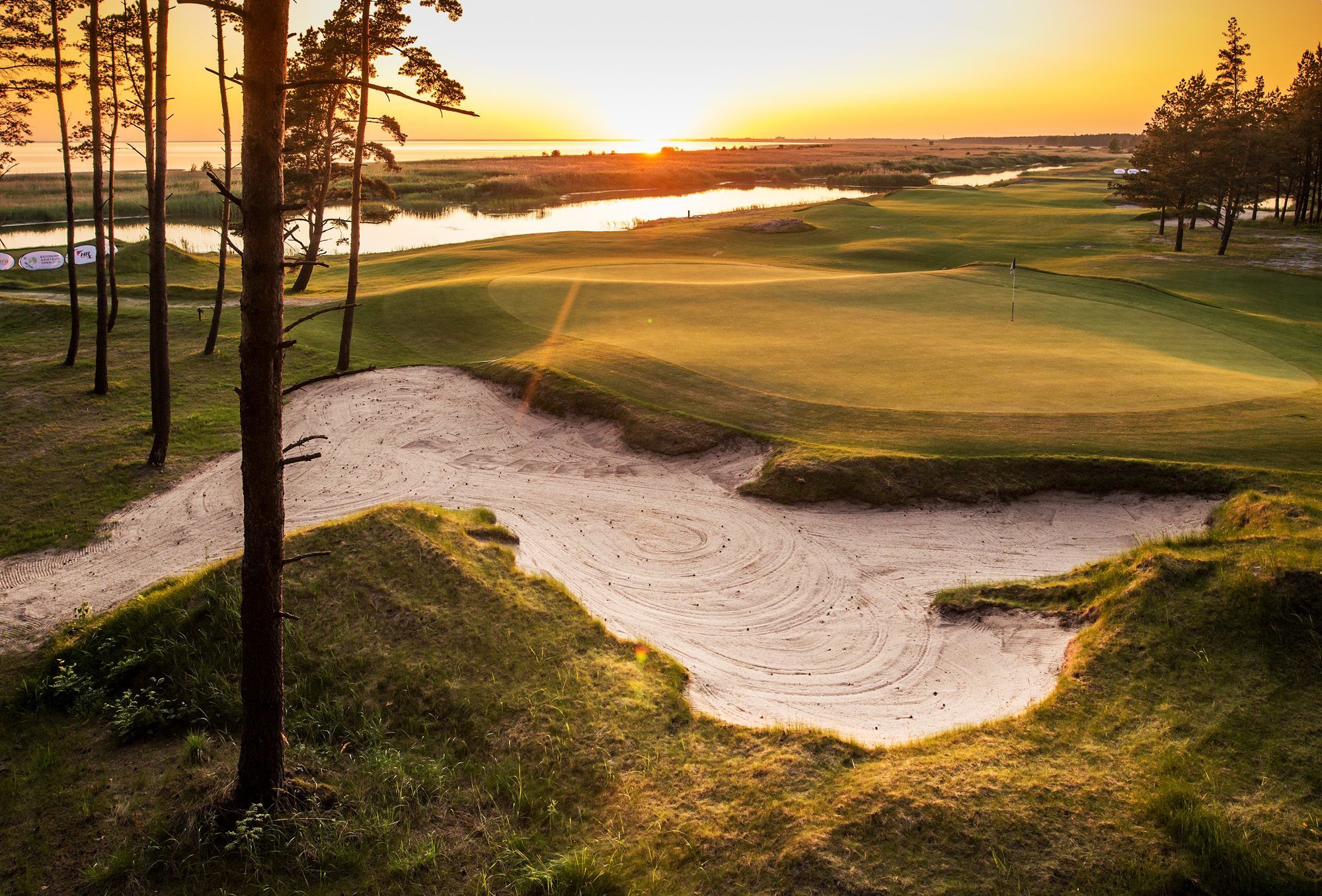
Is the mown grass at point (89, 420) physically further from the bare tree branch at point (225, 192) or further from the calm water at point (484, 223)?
the calm water at point (484, 223)

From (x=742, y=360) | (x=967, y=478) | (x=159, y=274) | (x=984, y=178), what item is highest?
(x=984, y=178)

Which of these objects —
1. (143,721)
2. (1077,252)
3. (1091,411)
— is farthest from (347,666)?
(1077,252)

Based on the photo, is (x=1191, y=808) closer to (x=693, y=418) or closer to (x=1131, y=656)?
(x=1131, y=656)

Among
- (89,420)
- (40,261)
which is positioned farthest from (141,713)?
(40,261)

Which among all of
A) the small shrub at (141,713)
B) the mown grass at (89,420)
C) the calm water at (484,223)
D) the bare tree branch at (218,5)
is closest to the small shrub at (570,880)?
the small shrub at (141,713)

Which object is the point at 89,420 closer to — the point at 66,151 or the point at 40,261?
the point at 66,151

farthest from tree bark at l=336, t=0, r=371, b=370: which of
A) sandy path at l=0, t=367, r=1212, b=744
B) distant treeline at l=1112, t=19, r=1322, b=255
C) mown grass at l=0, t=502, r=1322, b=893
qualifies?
distant treeline at l=1112, t=19, r=1322, b=255

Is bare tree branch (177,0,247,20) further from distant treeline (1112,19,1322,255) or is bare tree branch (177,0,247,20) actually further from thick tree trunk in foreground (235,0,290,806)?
distant treeline (1112,19,1322,255)

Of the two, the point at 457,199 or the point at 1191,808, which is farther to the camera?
the point at 457,199

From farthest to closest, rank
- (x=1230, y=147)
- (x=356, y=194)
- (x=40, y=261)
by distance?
(x=1230, y=147)
(x=40, y=261)
(x=356, y=194)
